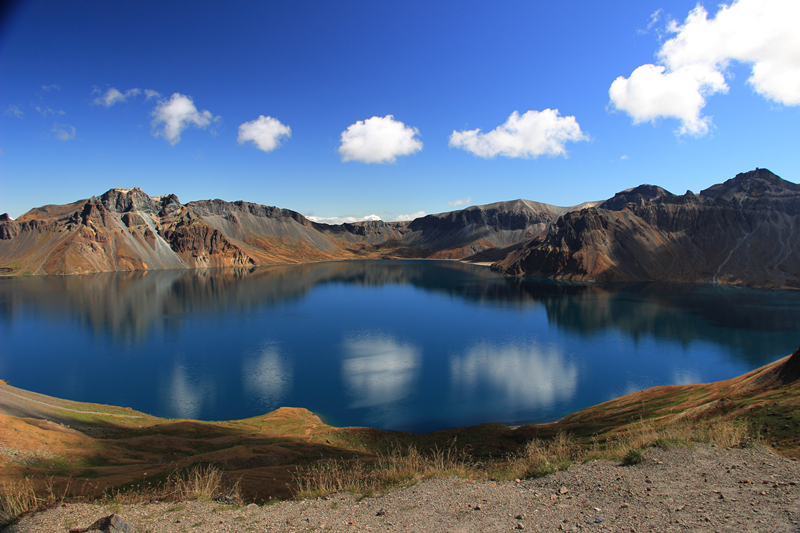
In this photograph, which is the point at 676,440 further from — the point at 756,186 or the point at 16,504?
the point at 756,186

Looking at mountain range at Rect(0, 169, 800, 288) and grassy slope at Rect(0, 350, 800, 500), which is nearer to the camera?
grassy slope at Rect(0, 350, 800, 500)

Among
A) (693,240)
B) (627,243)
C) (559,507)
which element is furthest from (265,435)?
(693,240)

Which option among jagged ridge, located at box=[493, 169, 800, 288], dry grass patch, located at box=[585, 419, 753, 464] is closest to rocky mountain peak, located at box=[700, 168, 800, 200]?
jagged ridge, located at box=[493, 169, 800, 288]

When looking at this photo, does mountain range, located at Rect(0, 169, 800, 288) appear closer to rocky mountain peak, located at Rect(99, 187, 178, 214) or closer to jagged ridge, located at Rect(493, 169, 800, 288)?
jagged ridge, located at Rect(493, 169, 800, 288)

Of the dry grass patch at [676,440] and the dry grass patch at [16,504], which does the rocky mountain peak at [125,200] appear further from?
the dry grass patch at [676,440]

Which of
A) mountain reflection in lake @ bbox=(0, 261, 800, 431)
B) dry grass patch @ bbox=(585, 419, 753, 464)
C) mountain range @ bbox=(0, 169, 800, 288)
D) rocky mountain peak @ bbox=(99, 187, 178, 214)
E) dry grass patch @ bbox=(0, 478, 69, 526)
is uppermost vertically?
rocky mountain peak @ bbox=(99, 187, 178, 214)

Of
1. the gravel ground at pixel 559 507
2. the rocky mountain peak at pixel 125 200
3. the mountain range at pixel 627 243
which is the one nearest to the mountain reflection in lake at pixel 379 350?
the gravel ground at pixel 559 507
